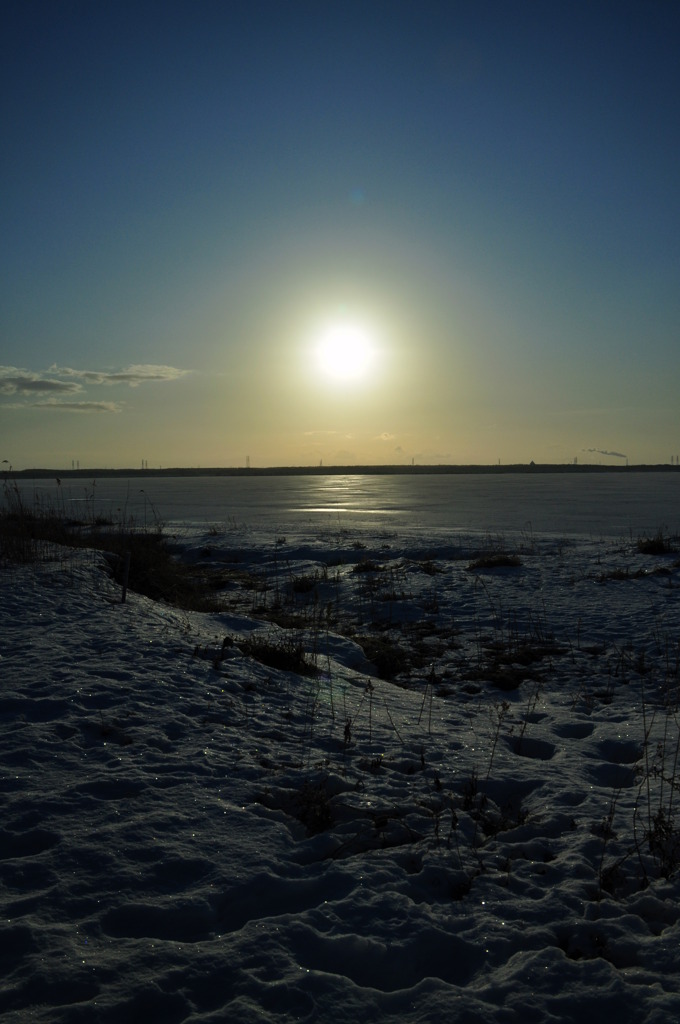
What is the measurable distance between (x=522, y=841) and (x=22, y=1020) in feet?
9.56

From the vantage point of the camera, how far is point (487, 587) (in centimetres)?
1361

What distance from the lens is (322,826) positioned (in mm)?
4434

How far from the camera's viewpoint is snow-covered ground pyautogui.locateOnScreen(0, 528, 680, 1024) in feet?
10.0

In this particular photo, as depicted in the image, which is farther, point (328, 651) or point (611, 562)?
point (611, 562)

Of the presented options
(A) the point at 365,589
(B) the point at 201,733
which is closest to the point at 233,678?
(B) the point at 201,733

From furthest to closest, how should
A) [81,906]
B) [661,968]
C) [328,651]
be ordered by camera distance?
[328,651], [81,906], [661,968]

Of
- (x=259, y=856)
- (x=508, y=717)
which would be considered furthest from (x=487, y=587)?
(x=259, y=856)

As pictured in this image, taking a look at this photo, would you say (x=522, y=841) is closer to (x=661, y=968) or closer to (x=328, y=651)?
(x=661, y=968)

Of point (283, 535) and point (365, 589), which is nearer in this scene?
point (365, 589)

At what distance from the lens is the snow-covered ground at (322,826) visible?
10.0 ft

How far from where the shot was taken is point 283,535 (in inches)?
874

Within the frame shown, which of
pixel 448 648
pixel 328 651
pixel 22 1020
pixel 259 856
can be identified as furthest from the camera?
pixel 448 648

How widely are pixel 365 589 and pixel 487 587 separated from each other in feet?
7.77

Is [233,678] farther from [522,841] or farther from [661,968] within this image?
[661,968]
